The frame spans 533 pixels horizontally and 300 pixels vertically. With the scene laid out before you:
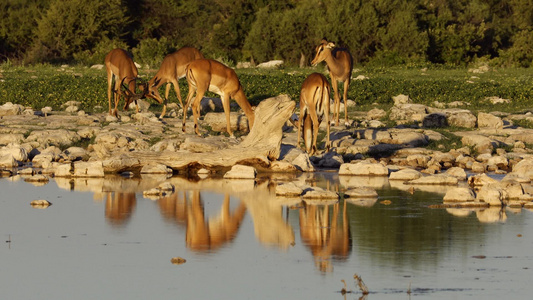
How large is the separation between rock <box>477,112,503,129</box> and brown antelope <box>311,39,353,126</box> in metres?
3.23

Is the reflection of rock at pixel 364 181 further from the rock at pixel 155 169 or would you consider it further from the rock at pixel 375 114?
the rock at pixel 375 114

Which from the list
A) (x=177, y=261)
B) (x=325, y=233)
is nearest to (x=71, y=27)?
(x=325, y=233)

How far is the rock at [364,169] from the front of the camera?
17.1 metres

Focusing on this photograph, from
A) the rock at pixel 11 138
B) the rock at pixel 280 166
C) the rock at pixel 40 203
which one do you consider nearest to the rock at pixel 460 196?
the rock at pixel 280 166

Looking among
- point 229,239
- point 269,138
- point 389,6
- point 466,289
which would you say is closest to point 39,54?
point 389,6

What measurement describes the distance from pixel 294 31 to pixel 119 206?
38.6 metres

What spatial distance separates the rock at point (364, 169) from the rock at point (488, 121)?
19.6 feet

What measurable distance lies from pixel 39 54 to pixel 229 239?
4025cm

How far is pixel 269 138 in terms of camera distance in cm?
1761

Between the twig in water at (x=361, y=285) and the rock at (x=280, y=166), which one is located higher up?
the rock at (x=280, y=166)

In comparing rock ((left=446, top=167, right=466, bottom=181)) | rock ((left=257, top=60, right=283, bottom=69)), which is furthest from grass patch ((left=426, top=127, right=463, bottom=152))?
rock ((left=257, top=60, right=283, bottom=69))

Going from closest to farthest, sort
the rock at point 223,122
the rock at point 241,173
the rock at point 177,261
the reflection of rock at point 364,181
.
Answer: the rock at point 177,261 → the reflection of rock at point 364,181 → the rock at point 241,173 → the rock at point 223,122

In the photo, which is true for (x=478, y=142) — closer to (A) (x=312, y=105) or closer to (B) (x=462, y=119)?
(B) (x=462, y=119)

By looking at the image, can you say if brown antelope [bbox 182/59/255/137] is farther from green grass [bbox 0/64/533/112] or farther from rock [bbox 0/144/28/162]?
green grass [bbox 0/64/533/112]
